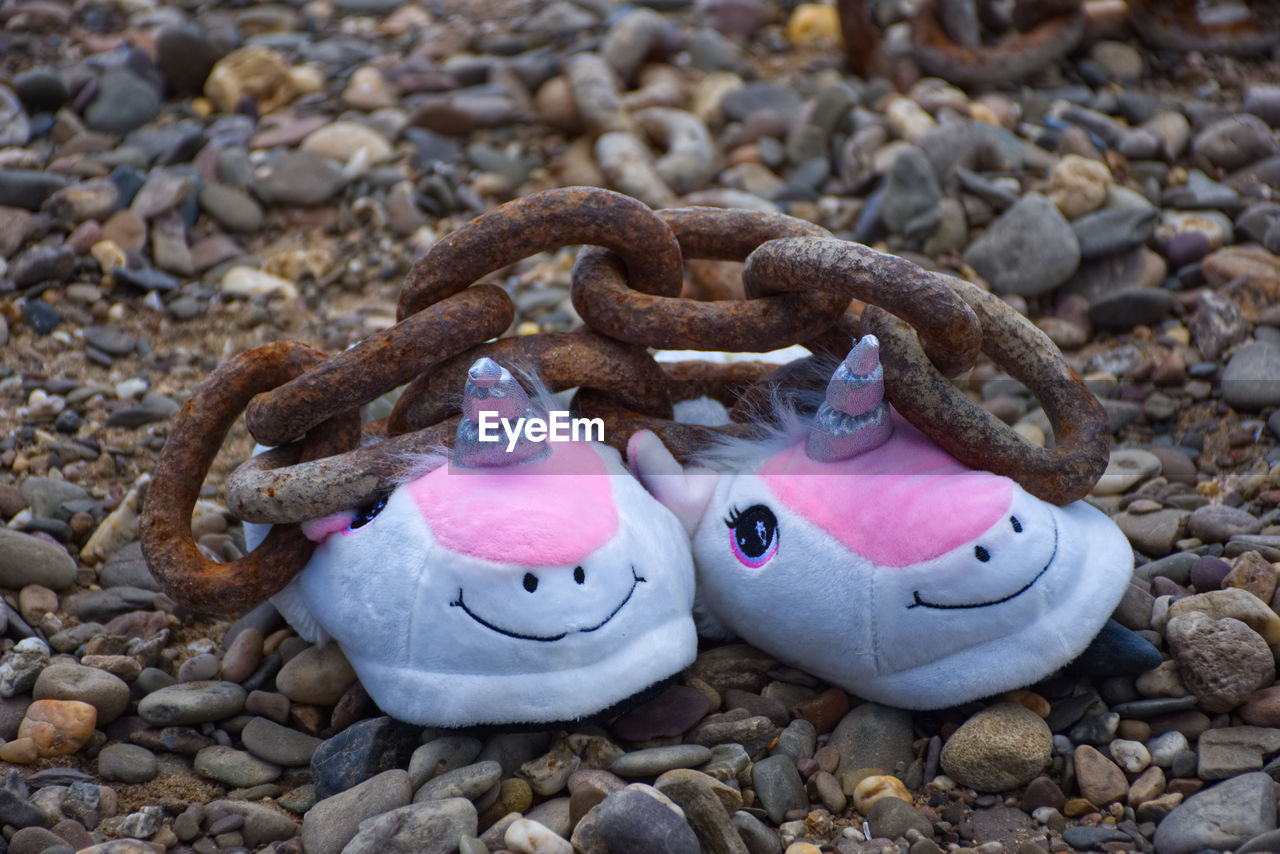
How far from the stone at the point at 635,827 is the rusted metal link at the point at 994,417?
33.1 inches

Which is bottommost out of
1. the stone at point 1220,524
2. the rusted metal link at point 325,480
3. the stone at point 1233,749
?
the stone at point 1220,524

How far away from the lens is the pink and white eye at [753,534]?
7.58 ft

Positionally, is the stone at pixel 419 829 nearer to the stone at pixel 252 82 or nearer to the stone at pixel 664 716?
the stone at pixel 664 716

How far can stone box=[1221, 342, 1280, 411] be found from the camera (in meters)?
3.17

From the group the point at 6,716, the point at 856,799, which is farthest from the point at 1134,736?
the point at 6,716

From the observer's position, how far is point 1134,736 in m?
2.30

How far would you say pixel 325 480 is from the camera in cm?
223

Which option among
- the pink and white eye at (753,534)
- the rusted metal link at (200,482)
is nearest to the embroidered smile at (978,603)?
the pink and white eye at (753,534)

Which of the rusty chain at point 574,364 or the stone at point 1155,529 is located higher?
the rusty chain at point 574,364

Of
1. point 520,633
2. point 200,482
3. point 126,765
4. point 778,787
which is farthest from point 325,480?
point 778,787

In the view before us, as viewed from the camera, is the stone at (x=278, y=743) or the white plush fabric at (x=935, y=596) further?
the stone at (x=278, y=743)

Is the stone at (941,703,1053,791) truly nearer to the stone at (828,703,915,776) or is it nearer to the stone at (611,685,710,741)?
the stone at (828,703,915,776)

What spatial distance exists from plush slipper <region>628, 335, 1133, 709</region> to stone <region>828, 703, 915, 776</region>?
4cm

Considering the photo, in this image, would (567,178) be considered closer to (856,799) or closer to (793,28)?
(793,28)
